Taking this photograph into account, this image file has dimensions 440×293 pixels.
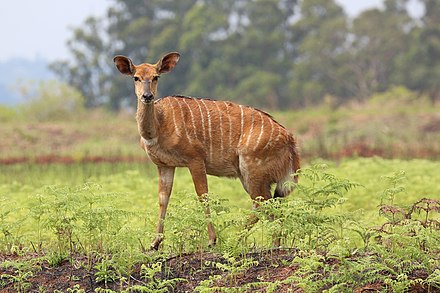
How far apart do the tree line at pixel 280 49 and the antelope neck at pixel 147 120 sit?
3871 cm

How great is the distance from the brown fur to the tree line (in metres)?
38.2

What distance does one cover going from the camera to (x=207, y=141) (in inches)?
353

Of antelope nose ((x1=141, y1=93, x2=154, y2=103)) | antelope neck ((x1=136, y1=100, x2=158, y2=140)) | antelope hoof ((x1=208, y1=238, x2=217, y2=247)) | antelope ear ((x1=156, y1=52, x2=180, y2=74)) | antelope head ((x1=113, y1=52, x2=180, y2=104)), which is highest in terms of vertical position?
antelope ear ((x1=156, y1=52, x2=180, y2=74))

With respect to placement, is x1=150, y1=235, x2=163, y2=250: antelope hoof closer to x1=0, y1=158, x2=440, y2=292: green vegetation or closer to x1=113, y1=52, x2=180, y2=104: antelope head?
x1=0, y1=158, x2=440, y2=292: green vegetation

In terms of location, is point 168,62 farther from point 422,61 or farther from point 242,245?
point 422,61

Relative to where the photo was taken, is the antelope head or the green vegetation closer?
the green vegetation

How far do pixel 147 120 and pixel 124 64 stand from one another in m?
0.66

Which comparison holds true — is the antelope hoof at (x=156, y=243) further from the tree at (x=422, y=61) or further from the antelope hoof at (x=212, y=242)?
the tree at (x=422, y=61)

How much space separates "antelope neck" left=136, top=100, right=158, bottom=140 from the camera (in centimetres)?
864

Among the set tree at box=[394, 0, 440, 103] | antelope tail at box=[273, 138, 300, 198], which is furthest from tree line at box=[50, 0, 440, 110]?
antelope tail at box=[273, 138, 300, 198]

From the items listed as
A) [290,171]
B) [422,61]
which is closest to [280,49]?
[422,61]

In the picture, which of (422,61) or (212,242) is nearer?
(212,242)

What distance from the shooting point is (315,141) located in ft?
84.2

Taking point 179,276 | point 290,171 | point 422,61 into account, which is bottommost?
point 179,276
